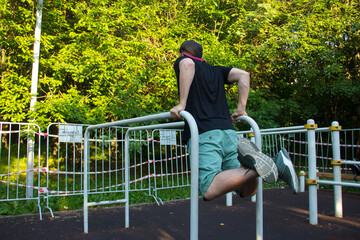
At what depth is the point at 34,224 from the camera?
13.6 ft

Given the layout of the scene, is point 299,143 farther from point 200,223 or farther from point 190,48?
point 190,48

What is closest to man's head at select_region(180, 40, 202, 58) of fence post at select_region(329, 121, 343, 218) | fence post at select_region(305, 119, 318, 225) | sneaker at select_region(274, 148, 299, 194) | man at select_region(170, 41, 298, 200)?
man at select_region(170, 41, 298, 200)

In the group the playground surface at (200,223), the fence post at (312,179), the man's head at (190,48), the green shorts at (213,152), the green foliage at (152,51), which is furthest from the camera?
the green foliage at (152,51)

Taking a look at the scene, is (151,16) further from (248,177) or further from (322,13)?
(248,177)

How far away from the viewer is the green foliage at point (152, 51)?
23.4 ft

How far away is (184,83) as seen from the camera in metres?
2.00

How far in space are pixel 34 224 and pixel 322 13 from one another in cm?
967

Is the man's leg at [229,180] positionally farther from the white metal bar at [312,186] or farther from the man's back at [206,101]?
the white metal bar at [312,186]

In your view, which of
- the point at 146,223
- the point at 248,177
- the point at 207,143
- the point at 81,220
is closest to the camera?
the point at 248,177

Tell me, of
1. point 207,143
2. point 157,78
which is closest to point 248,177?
point 207,143

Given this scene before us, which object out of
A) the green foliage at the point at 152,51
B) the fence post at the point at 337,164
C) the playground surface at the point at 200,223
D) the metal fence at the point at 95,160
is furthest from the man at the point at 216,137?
the green foliage at the point at 152,51

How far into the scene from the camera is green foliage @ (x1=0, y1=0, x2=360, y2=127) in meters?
7.14

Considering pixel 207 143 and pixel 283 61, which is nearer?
pixel 207 143

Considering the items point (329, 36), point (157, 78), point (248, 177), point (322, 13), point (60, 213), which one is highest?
point (322, 13)
